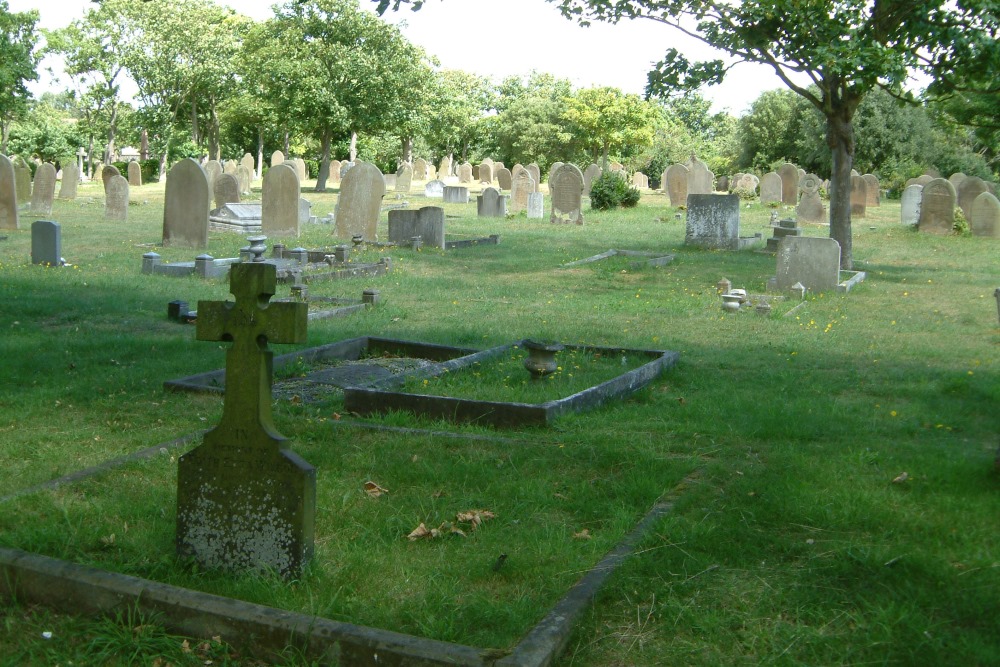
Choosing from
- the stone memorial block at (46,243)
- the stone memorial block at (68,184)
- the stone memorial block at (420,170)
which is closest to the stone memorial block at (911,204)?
the stone memorial block at (46,243)

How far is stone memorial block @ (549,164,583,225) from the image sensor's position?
91.5 feet

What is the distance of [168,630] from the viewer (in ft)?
12.2

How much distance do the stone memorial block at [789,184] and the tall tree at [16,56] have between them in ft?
96.3

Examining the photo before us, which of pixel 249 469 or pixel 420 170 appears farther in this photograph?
pixel 420 170

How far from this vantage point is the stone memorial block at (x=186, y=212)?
62.6 ft

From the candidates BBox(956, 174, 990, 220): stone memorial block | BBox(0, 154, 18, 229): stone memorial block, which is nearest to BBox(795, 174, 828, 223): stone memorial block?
BBox(956, 174, 990, 220): stone memorial block

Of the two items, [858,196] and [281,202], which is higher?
[858,196]

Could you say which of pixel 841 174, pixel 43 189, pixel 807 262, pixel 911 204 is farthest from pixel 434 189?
pixel 807 262

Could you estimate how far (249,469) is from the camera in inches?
162

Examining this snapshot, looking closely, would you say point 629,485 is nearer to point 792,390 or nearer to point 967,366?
point 792,390

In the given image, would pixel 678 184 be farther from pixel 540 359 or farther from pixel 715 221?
pixel 540 359

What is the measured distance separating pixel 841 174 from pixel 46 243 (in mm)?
13430

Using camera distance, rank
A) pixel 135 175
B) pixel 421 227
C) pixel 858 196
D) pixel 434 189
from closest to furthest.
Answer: pixel 421 227 → pixel 858 196 → pixel 434 189 → pixel 135 175

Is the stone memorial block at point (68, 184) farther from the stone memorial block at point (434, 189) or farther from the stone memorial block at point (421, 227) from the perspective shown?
the stone memorial block at point (421, 227)
